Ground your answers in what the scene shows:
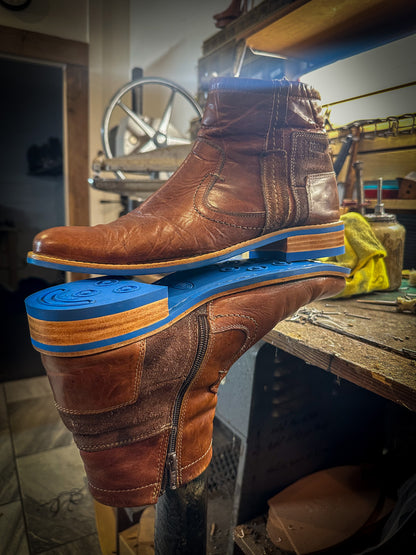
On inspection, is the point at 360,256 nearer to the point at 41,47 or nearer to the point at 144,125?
the point at 144,125

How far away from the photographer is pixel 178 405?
19.6 inches

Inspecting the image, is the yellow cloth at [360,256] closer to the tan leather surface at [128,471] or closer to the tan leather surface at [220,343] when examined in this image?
the tan leather surface at [220,343]

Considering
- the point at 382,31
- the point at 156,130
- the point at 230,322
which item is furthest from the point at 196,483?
the point at 156,130

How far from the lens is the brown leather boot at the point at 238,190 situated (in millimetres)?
482

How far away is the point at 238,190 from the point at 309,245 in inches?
5.7

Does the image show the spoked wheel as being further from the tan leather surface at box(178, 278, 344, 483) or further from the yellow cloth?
the tan leather surface at box(178, 278, 344, 483)

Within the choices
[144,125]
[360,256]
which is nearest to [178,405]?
[360,256]

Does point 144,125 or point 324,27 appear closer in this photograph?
point 324,27

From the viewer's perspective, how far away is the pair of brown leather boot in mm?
405

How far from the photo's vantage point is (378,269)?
989 millimetres

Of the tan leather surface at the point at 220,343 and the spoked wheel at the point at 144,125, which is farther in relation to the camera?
the spoked wheel at the point at 144,125

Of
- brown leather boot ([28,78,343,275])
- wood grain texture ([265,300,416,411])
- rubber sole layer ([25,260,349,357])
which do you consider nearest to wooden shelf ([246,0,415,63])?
brown leather boot ([28,78,343,275])

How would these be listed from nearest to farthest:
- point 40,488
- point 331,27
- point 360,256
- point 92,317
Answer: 1. point 92,317
2. point 360,256
3. point 331,27
4. point 40,488

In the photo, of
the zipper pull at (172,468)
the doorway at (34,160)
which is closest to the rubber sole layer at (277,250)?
the zipper pull at (172,468)
